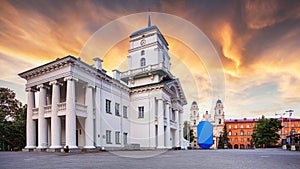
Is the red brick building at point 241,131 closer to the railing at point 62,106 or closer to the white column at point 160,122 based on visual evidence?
the white column at point 160,122

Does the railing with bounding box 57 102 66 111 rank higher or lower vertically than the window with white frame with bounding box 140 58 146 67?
lower

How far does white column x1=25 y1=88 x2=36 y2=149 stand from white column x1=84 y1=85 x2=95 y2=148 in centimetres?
706

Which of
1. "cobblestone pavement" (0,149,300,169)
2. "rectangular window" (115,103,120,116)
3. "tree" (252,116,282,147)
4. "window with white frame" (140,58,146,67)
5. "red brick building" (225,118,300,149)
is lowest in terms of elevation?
"red brick building" (225,118,300,149)

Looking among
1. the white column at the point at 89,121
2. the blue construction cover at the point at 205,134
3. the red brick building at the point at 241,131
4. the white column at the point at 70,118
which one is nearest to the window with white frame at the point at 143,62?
the white column at the point at 89,121

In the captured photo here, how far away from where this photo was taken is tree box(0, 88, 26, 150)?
3972 cm

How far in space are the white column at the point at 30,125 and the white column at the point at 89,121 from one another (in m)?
7.06

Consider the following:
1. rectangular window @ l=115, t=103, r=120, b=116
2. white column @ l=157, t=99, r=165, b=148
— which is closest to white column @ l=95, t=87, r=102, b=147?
rectangular window @ l=115, t=103, r=120, b=116

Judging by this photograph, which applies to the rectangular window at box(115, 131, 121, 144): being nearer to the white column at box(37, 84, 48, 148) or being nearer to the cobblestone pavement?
the white column at box(37, 84, 48, 148)

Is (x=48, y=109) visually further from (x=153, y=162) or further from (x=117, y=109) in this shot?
(x=153, y=162)

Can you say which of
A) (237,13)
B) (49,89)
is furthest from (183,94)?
(237,13)

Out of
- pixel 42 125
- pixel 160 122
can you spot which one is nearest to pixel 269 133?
pixel 160 122

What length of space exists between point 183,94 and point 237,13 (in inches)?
1218

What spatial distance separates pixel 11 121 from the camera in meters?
43.2

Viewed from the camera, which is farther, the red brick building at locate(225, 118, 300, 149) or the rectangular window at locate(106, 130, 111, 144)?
the red brick building at locate(225, 118, 300, 149)
